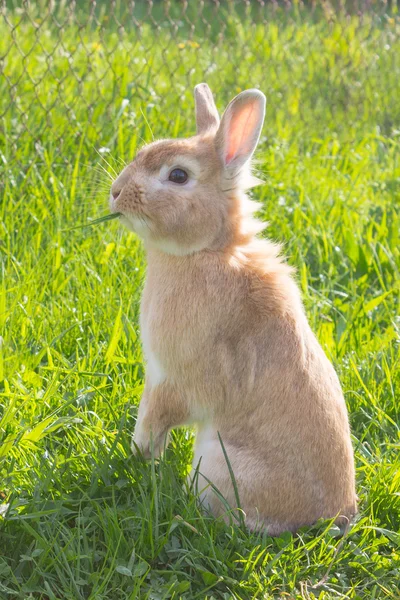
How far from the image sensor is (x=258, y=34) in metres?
7.11

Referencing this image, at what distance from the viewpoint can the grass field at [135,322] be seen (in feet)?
8.77

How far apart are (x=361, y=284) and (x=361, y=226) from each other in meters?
0.50

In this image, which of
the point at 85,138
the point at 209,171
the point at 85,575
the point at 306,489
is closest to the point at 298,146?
the point at 85,138

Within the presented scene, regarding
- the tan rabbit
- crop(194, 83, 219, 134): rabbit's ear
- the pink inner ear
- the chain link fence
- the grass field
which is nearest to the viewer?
the grass field

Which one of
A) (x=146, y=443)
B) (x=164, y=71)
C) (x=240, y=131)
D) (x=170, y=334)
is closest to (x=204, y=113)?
(x=240, y=131)

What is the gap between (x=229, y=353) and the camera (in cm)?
282

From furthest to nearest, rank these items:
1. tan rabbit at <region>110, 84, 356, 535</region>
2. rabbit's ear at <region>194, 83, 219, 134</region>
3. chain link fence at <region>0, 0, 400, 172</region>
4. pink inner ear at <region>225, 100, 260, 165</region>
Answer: chain link fence at <region>0, 0, 400, 172</region>, rabbit's ear at <region>194, 83, 219, 134</region>, pink inner ear at <region>225, 100, 260, 165</region>, tan rabbit at <region>110, 84, 356, 535</region>

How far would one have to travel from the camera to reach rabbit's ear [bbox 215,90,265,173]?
2871 millimetres

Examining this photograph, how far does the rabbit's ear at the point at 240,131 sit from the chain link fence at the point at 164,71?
1877 mm

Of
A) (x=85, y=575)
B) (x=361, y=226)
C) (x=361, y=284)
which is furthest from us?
(x=361, y=226)

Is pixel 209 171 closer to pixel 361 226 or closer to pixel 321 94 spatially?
pixel 361 226

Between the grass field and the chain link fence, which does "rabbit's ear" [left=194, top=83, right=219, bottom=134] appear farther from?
the chain link fence

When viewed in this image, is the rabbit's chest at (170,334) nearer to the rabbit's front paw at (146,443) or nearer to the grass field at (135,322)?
the rabbit's front paw at (146,443)

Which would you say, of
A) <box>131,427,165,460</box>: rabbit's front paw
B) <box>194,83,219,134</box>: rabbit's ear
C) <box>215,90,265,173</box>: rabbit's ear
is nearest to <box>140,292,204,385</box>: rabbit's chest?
<box>131,427,165,460</box>: rabbit's front paw
